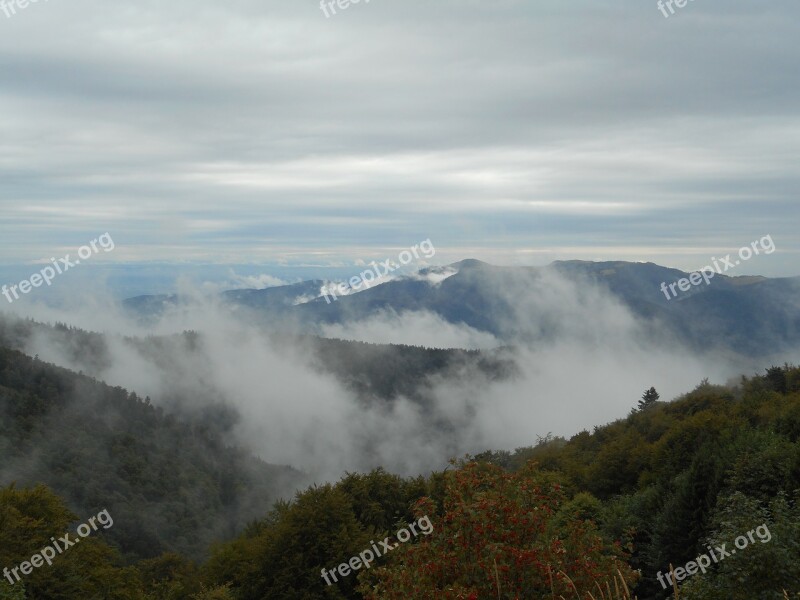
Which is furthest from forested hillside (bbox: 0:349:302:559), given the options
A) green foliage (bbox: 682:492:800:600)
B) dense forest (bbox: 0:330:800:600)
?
green foliage (bbox: 682:492:800:600)

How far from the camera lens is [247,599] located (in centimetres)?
2816

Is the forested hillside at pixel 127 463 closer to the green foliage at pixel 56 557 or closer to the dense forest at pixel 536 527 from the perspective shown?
the dense forest at pixel 536 527

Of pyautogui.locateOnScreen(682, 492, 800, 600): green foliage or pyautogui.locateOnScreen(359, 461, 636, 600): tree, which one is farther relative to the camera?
pyautogui.locateOnScreen(682, 492, 800, 600): green foliage

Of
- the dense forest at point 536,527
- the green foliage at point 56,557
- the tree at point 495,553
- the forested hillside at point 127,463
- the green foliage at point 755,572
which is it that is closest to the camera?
the tree at point 495,553

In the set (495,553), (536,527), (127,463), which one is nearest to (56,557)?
(536,527)

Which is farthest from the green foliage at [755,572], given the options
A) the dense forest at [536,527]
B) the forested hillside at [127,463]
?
the forested hillside at [127,463]

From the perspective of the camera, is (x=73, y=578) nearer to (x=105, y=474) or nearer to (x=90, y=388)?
(x=105, y=474)

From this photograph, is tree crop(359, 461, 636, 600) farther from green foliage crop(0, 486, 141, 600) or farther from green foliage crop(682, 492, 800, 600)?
green foliage crop(0, 486, 141, 600)

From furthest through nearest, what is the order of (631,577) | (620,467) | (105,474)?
(105,474), (620,467), (631,577)

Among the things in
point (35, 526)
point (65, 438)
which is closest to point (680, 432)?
point (35, 526)

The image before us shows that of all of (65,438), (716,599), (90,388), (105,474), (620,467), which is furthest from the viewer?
(90,388)

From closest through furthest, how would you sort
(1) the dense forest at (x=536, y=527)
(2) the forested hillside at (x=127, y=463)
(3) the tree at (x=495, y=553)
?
(3) the tree at (x=495, y=553), (1) the dense forest at (x=536, y=527), (2) the forested hillside at (x=127, y=463)

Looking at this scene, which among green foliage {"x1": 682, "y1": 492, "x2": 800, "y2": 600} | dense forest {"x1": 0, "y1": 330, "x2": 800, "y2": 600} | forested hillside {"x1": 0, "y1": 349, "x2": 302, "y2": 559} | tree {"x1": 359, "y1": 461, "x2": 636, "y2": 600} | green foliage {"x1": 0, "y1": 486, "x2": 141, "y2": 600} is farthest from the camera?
forested hillside {"x1": 0, "y1": 349, "x2": 302, "y2": 559}

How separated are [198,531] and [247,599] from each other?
11414cm
